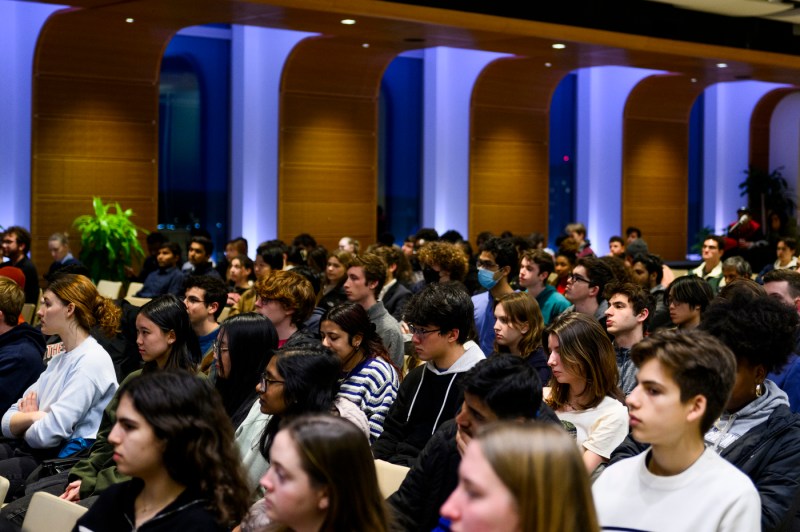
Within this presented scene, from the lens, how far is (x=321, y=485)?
2.35 metres

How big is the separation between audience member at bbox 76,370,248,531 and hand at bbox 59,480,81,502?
169cm

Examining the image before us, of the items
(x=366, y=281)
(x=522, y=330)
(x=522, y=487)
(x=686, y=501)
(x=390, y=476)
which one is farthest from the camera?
(x=366, y=281)

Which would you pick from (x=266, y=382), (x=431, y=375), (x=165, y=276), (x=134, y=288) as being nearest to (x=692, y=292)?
(x=431, y=375)

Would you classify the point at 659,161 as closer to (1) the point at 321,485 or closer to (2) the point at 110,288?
(2) the point at 110,288

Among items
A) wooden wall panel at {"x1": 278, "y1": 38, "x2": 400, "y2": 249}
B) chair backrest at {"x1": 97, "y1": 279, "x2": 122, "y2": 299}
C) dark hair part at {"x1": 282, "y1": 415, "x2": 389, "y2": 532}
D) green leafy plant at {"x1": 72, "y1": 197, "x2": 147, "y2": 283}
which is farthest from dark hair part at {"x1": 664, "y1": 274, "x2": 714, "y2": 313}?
wooden wall panel at {"x1": 278, "y1": 38, "x2": 400, "y2": 249}

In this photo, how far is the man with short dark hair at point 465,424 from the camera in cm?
300

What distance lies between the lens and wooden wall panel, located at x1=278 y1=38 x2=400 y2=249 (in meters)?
13.7

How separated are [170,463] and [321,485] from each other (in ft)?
2.00

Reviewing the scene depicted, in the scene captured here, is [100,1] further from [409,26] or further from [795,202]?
[795,202]

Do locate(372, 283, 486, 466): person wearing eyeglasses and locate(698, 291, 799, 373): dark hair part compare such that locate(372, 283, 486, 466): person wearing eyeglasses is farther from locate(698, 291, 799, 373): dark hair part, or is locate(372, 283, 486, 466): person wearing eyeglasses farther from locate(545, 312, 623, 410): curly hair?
locate(698, 291, 799, 373): dark hair part

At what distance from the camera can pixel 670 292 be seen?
5.95m

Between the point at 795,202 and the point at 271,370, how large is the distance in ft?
57.3

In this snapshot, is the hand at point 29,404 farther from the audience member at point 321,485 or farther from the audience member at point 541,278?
the audience member at point 541,278

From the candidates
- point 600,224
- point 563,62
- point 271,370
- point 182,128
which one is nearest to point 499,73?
point 563,62
